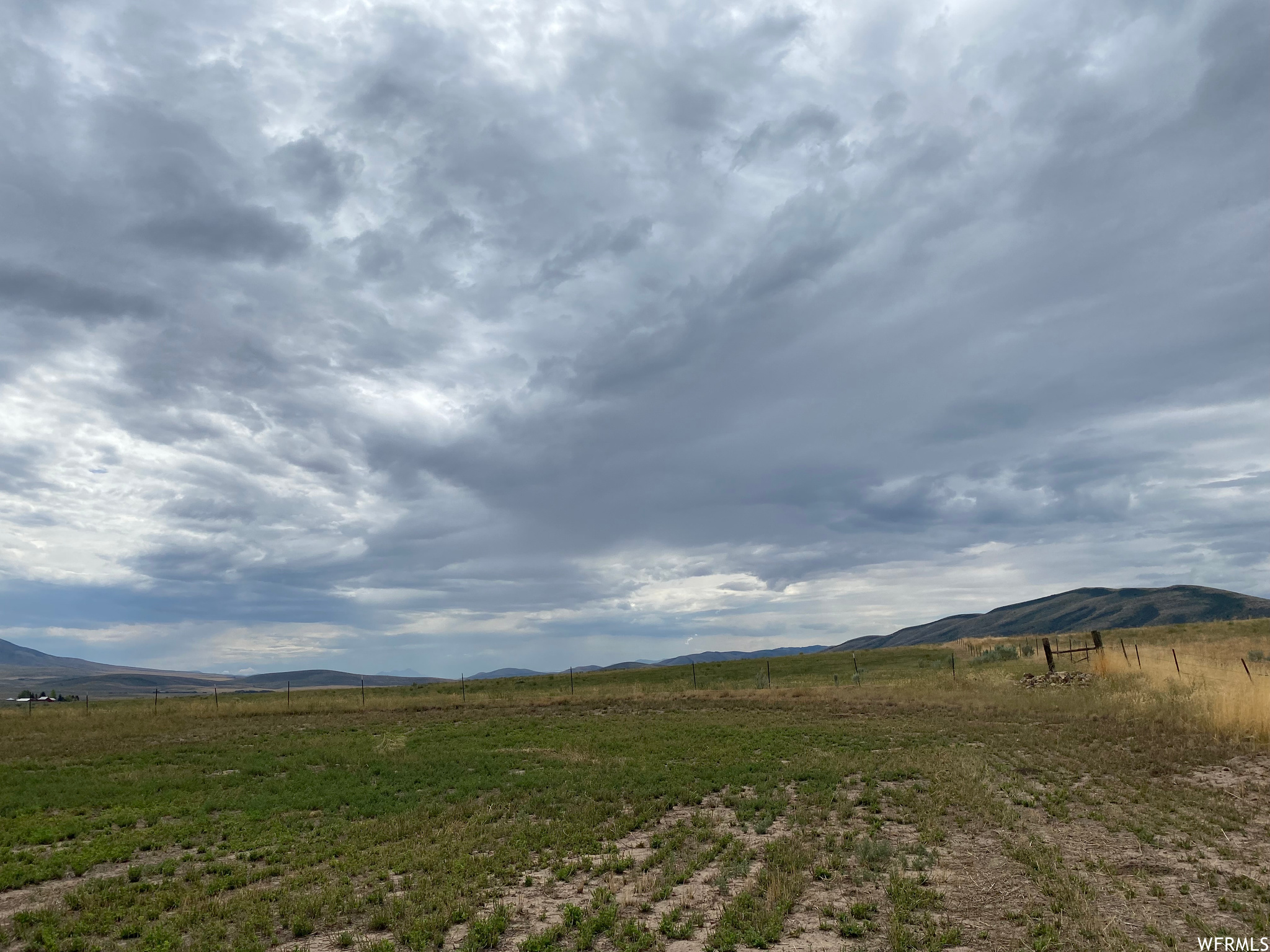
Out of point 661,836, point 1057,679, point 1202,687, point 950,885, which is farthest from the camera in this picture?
point 1057,679

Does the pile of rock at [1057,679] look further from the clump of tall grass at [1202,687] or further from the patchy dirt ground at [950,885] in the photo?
the patchy dirt ground at [950,885]

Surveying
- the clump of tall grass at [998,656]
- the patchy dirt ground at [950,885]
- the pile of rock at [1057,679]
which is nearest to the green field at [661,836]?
the patchy dirt ground at [950,885]

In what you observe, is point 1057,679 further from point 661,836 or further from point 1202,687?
point 661,836

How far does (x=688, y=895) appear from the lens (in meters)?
10.5

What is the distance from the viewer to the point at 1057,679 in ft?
130

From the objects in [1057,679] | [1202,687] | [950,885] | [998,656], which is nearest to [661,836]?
[950,885]

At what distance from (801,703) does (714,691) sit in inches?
404

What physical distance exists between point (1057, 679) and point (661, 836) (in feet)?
115

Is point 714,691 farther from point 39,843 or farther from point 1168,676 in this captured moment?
point 39,843

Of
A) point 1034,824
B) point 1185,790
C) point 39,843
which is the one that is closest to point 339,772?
point 39,843

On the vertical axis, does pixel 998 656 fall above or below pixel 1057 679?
above

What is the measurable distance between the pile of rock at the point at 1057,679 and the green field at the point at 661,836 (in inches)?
293

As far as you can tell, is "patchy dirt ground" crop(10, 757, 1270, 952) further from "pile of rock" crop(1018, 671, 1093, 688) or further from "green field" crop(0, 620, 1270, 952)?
"pile of rock" crop(1018, 671, 1093, 688)

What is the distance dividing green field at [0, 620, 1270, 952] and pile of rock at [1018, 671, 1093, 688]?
7437mm
